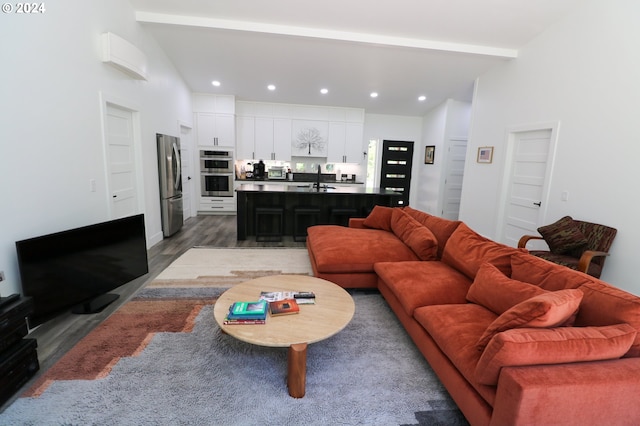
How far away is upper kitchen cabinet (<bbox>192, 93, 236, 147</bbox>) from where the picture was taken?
7.02 metres

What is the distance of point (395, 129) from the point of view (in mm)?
8281

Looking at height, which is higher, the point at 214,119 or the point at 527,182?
the point at 214,119

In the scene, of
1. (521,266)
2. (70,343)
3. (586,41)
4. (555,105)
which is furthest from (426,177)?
(70,343)

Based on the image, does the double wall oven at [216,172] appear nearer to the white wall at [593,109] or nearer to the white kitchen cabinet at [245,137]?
the white kitchen cabinet at [245,137]

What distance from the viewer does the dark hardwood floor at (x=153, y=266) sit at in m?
2.27

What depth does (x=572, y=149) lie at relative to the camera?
3.84 m

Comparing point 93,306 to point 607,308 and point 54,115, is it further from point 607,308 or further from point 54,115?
point 607,308

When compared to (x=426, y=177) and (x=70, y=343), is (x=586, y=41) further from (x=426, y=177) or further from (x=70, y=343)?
(x=70, y=343)

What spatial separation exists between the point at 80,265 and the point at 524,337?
126 inches

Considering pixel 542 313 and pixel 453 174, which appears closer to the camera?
pixel 542 313

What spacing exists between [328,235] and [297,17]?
3084 mm

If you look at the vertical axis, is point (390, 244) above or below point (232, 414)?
above

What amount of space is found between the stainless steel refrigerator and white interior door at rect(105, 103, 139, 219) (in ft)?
2.36

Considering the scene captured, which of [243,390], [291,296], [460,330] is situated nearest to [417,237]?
[460,330]
